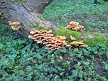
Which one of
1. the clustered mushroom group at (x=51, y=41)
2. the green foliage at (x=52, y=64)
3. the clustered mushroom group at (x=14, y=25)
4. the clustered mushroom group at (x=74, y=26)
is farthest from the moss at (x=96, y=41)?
the clustered mushroom group at (x=14, y=25)

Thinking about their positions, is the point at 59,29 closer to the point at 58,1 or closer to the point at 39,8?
the point at 39,8

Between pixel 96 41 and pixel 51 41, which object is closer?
pixel 51 41

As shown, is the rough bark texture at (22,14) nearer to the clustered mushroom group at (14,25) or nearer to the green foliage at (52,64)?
the clustered mushroom group at (14,25)

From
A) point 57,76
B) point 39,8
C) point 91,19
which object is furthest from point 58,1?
point 57,76

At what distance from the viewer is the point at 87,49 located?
3.15m

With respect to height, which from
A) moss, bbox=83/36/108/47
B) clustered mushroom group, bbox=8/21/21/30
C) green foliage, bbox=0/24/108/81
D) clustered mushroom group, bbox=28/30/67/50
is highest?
clustered mushroom group, bbox=8/21/21/30

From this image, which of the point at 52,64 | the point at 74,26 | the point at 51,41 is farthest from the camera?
the point at 74,26

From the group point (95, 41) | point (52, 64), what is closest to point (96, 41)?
point (95, 41)

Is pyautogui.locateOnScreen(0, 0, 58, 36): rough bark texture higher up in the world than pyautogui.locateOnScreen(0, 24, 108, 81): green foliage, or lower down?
higher up

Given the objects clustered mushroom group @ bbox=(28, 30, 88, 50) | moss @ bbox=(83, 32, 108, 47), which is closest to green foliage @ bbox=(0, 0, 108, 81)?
moss @ bbox=(83, 32, 108, 47)

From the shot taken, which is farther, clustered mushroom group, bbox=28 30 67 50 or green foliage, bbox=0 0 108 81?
clustered mushroom group, bbox=28 30 67 50

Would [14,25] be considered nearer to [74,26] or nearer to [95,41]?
[74,26]

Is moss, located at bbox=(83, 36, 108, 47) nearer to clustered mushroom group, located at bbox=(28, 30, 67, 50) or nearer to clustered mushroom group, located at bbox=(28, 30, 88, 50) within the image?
clustered mushroom group, located at bbox=(28, 30, 88, 50)

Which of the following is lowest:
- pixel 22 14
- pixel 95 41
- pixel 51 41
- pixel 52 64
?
pixel 52 64
